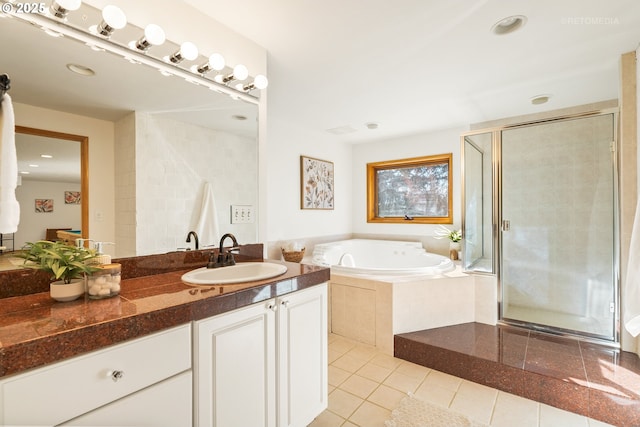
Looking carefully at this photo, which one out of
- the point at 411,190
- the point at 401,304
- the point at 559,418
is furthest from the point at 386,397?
the point at 411,190

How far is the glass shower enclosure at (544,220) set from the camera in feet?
8.75

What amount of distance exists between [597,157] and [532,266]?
123cm

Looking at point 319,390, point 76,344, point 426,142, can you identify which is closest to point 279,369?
point 319,390

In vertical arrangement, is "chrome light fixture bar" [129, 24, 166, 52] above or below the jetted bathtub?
above

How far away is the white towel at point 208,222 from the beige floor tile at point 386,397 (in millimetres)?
1399

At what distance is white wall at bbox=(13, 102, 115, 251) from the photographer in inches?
50.4

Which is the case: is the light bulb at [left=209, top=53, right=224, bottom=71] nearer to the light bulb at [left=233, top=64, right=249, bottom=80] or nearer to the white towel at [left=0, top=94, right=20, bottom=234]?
the light bulb at [left=233, top=64, right=249, bottom=80]

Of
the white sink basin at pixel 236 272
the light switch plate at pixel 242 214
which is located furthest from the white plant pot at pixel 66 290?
the light switch plate at pixel 242 214

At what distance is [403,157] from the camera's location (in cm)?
410

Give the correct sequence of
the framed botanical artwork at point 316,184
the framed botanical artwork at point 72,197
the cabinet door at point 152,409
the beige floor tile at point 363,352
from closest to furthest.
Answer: the cabinet door at point 152,409 < the framed botanical artwork at point 72,197 < the beige floor tile at point 363,352 < the framed botanical artwork at point 316,184

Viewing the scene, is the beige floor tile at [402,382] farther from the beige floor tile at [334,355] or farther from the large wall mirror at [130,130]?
the large wall mirror at [130,130]

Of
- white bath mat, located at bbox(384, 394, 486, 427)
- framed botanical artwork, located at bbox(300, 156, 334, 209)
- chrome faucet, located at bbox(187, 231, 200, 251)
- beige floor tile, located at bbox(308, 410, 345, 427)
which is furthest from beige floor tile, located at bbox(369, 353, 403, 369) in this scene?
framed botanical artwork, located at bbox(300, 156, 334, 209)

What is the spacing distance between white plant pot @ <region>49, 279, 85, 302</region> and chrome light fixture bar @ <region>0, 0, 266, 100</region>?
1.01 meters

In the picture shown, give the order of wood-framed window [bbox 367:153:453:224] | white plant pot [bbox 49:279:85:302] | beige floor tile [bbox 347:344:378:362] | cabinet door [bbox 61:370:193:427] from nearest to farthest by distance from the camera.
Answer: cabinet door [bbox 61:370:193:427]
white plant pot [bbox 49:279:85:302]
beige floor tile [bbox 347:344:378:362]
wood-framed window [bbox 367:153:453:224]
